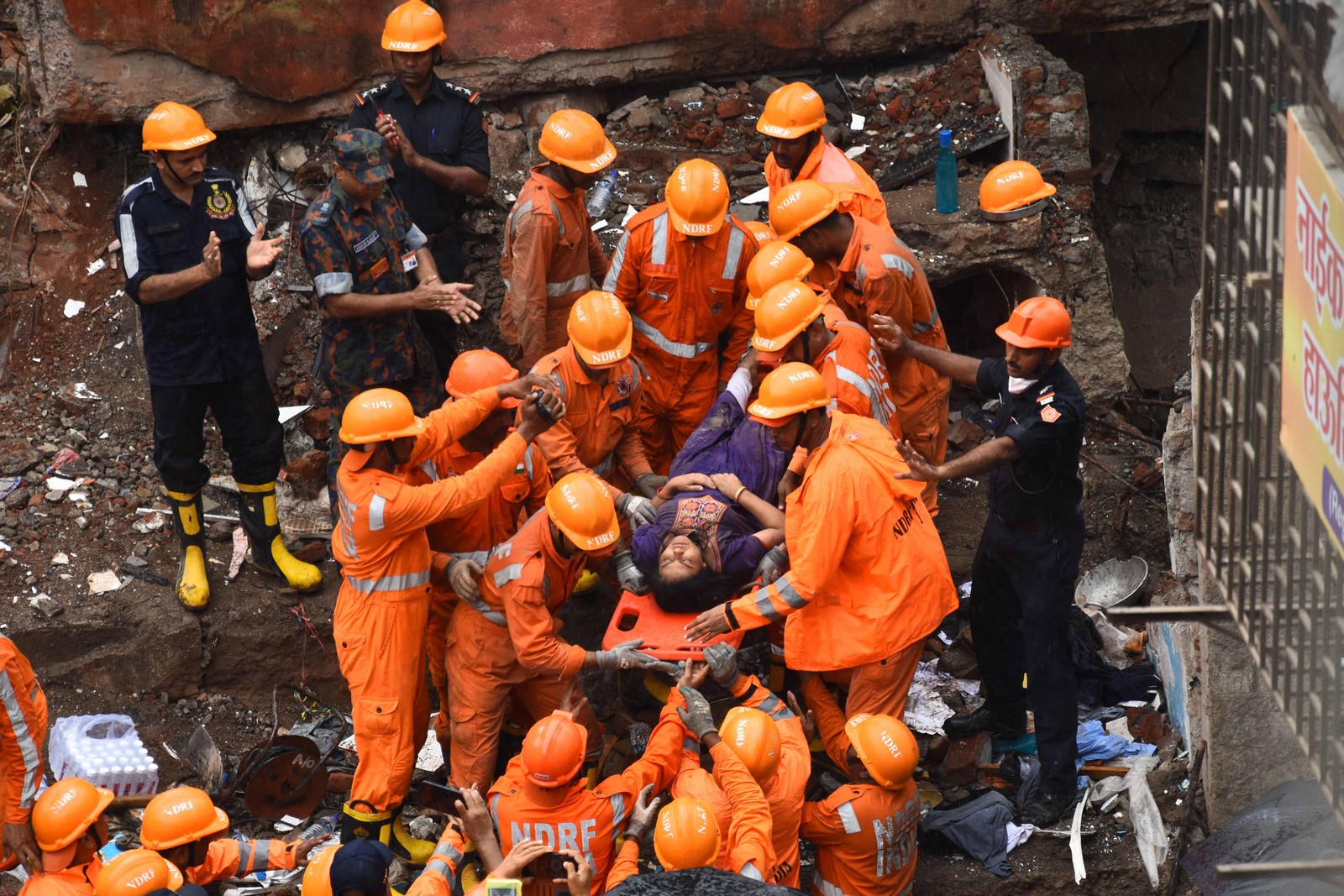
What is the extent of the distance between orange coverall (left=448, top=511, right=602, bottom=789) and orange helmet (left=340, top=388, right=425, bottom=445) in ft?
2.32

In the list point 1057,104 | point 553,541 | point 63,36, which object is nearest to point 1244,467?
point 553,541

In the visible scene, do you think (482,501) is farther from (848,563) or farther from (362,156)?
(362,156)

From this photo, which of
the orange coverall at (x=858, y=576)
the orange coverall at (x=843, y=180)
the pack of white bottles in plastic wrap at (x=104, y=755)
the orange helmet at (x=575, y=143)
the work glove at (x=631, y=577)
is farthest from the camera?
the orange coverall at (x=843, y=180)

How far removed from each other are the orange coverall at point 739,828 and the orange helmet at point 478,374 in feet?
7.07

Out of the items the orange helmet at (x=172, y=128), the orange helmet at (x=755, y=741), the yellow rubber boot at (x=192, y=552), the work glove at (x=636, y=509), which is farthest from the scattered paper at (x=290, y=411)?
the orange helmet at (x=755, y=741)

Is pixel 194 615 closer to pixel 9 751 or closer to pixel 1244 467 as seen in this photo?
pixel 9 751

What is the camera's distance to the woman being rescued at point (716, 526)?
6.47m

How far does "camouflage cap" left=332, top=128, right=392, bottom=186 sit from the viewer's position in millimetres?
7070

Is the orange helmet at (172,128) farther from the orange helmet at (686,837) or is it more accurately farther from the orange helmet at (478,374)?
the orange helmet at (686,837)

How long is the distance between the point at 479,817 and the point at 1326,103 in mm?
3728

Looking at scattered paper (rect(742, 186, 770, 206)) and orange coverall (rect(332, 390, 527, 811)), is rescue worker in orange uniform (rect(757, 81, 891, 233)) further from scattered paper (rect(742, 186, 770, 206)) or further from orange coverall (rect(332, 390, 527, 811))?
Answer: orange coverall (rect(332, 390, 527, 811))

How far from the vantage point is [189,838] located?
5.58 metres

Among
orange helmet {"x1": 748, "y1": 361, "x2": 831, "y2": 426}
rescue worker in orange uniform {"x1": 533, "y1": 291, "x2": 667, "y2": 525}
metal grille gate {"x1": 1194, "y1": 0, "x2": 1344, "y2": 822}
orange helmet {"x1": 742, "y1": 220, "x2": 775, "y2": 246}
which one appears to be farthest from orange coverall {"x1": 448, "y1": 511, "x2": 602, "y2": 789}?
metal grille gate {"x1": 1194, "y1": 0, "x2": 1344, "y2": 822}

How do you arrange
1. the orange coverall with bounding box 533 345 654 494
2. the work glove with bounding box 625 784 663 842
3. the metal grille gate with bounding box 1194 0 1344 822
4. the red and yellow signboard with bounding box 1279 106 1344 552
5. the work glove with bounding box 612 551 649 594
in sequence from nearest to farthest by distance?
the red and yellow signboard with bounding box 1279 106 1344 552 < the metal grille gate with bounding box 1194 0 1344 822 < the work glove with bounding box 625 784 663 842 < the work glove with bounding box 612 551 649 594 < the orange coverall with bounding box 533 345 654 494
